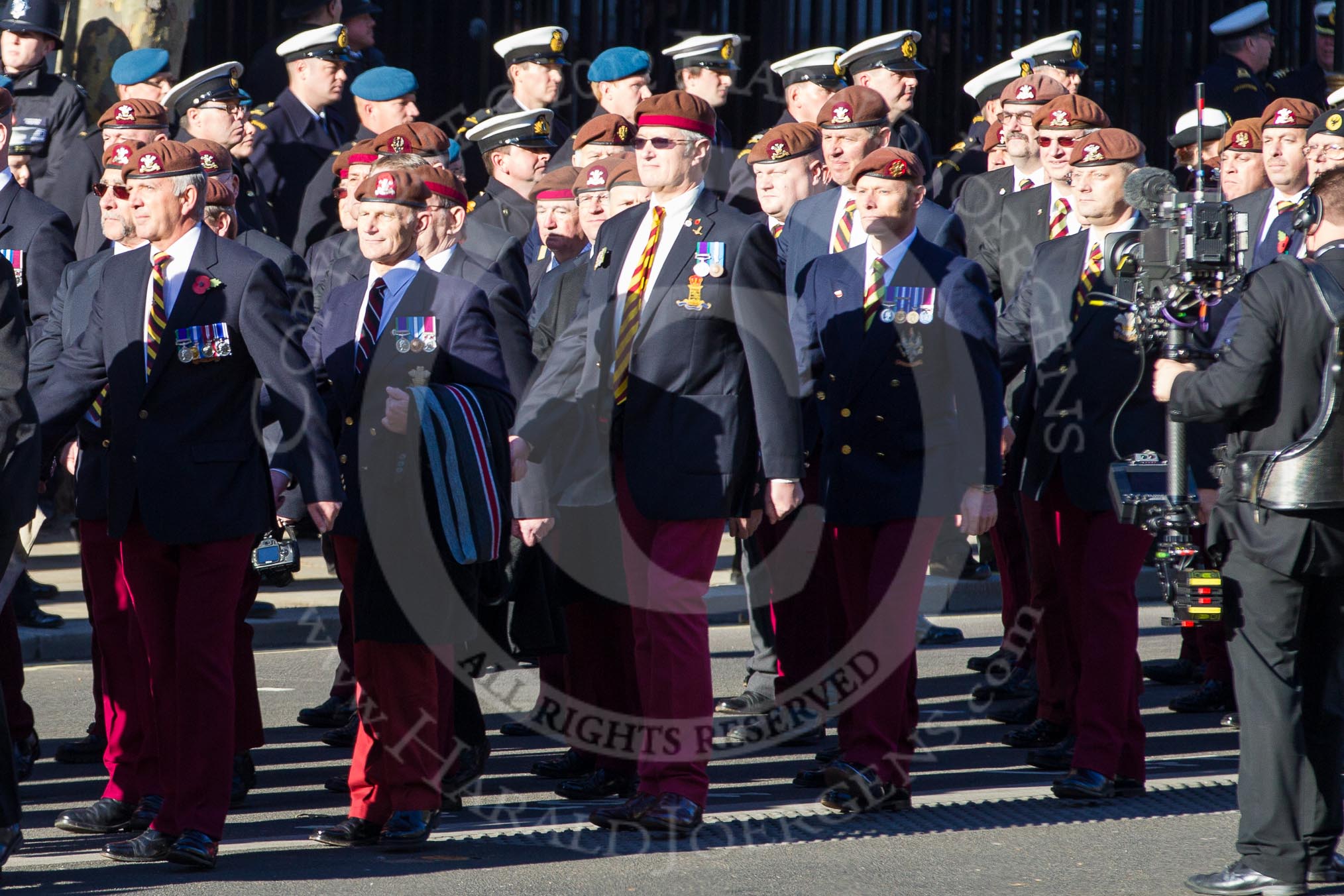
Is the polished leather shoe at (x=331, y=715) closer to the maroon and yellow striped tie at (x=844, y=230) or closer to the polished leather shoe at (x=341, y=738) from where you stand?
the polished leather shoe at (x=341, y=738)

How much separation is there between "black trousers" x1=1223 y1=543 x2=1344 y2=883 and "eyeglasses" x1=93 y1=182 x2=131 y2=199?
347cm

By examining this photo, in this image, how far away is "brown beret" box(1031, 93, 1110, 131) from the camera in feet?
28.6

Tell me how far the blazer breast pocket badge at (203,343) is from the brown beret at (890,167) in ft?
7.34

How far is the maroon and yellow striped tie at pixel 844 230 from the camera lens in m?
7.90

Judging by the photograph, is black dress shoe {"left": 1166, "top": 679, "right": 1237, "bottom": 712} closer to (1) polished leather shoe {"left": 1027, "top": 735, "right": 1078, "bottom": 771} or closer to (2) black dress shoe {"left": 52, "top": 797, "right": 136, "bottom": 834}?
(1) polished leather shoe {"left": 1027, "top": 735, "right": 1078, "bottom": 771}

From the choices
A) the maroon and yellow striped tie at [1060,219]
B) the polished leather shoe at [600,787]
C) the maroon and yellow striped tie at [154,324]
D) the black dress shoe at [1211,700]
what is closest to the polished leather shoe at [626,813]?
the polished leather shoe at [600,787]

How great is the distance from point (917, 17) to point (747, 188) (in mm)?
5063

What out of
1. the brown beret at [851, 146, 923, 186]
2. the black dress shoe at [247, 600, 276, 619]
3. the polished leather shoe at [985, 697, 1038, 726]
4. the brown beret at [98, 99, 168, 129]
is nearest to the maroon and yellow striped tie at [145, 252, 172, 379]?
the brown beret at [98, 99, 168, 129]

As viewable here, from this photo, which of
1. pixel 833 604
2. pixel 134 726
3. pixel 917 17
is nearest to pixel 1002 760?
pixel 833 604

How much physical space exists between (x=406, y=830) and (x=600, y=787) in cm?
101

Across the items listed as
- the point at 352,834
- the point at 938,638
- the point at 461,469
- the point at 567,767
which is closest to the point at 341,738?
the point at 567,767

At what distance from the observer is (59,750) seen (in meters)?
7.45

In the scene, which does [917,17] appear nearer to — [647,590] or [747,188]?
[747,188]

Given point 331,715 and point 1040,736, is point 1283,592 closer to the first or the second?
point 1040,736
